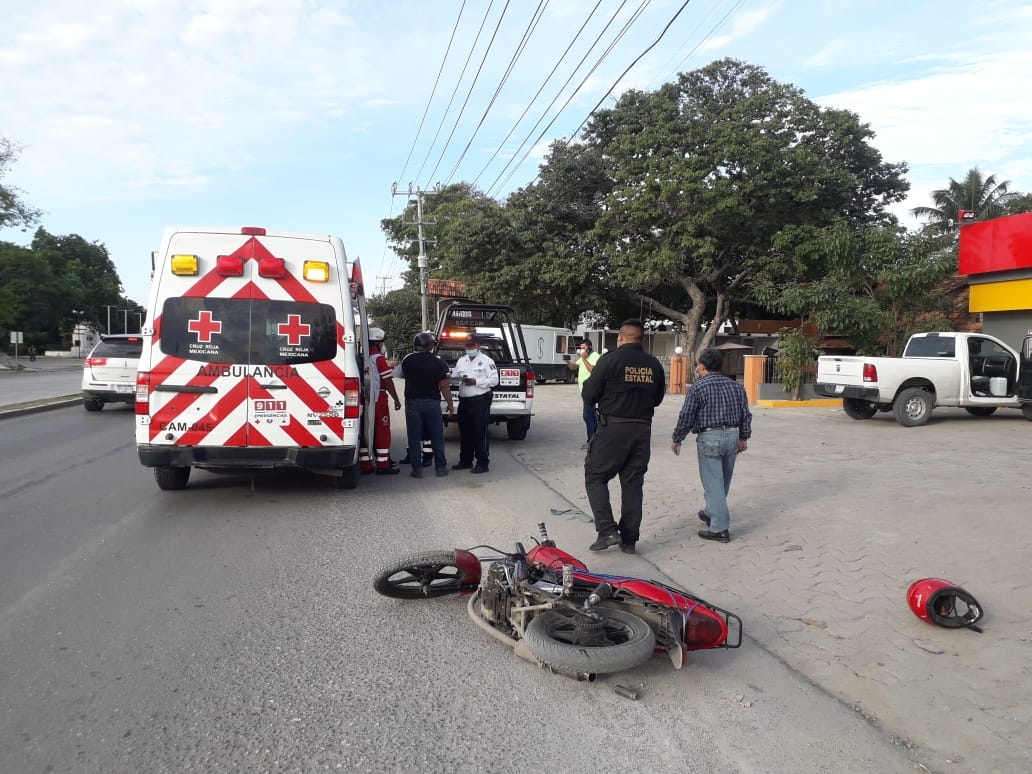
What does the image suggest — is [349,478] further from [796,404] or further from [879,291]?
[879,291]

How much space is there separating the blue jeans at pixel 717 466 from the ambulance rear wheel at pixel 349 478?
3.65 m

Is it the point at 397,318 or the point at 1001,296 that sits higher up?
the point at 397,318

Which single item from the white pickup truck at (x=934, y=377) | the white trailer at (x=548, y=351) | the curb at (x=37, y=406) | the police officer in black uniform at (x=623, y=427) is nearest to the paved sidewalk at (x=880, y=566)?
the police officer in black uniform at (x=623, y=427)

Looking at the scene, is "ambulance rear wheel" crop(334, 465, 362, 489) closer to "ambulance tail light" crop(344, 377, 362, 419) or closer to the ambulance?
the ambulance

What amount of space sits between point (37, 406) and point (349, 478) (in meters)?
12.4

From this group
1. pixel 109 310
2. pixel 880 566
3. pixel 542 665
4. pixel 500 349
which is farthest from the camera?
pixel 109 310

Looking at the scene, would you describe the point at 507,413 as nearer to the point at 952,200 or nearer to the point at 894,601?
the point at 894,601

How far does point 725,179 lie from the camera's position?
25.8m

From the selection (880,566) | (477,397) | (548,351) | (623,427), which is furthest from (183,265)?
(548,351)

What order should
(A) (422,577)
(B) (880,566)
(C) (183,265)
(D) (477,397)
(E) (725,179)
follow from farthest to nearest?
(E) (725,179) → (D) (477,397) → (C) (183,265) → (B) (880,566) → (A) (422,577)

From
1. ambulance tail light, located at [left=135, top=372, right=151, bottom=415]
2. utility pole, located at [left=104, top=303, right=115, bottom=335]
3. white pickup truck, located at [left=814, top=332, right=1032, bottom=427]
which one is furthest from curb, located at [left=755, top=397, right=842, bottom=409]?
utility pole, located at [left=104, top=303, right=115, bottom=335]

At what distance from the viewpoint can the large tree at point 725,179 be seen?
84.6ft

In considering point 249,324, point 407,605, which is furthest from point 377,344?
point 407,605

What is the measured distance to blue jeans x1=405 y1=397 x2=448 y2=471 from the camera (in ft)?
29.1
